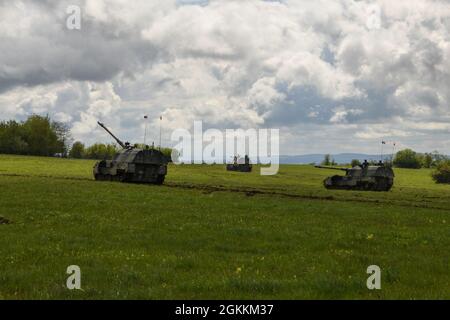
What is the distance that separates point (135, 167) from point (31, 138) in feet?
319

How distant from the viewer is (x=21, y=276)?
39.8 ft

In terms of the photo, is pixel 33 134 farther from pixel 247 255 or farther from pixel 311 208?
pixel 247 255

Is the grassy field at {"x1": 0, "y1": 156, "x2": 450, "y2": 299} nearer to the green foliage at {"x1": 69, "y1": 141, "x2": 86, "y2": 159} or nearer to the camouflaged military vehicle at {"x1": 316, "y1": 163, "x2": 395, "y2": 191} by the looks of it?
the camouflaged military vehicle at {"x1": 316, "y1": 163, "x2": 395, "y2": 191}

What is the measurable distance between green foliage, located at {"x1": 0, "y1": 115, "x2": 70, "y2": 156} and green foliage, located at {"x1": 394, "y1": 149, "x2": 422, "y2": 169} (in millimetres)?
105658

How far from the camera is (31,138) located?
468 feet

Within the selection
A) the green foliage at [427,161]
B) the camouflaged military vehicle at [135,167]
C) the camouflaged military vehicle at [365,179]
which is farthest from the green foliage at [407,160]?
the camouflaged military vehicle at [135,167]

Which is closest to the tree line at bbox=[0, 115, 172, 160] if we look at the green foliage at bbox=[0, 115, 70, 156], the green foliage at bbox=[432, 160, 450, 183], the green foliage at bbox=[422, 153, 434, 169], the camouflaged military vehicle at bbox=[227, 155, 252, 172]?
the green foliage at bbox=[0, 115, 70, 156]

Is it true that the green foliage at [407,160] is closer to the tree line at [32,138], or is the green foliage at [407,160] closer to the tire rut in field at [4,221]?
the tree line at [32,138]

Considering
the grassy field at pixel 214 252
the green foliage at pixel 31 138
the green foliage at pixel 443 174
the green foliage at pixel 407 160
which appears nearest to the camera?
the grassy field at pixel 214 252

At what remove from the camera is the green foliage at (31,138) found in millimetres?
137250

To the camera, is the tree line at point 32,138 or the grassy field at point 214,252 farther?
the tree line at point 32,138

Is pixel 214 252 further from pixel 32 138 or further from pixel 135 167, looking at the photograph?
pixel 32 138

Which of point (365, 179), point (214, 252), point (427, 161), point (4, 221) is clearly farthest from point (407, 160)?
point (214, 252)

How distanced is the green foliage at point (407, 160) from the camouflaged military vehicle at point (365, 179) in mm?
123473
